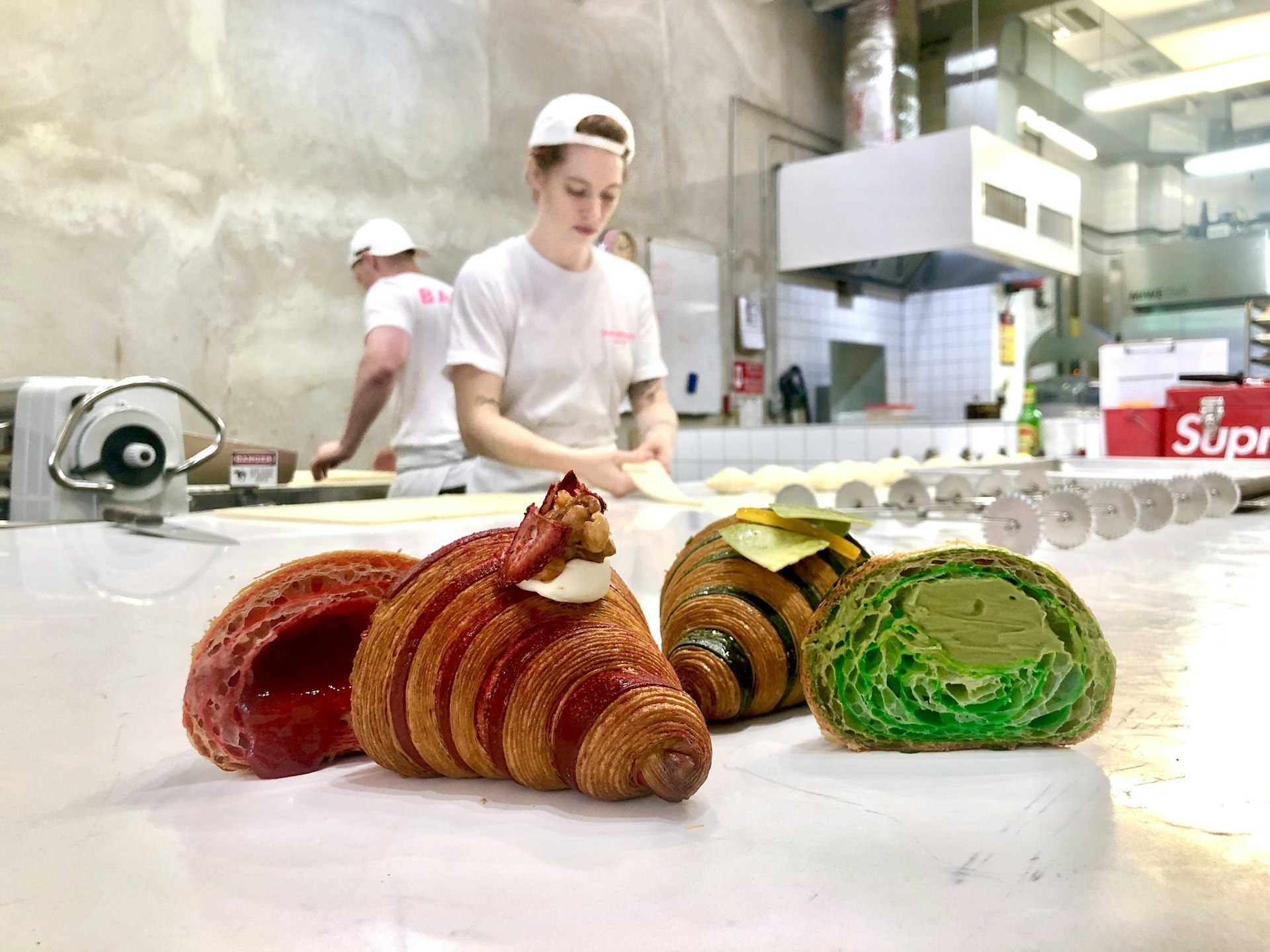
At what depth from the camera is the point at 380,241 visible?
9.11ft

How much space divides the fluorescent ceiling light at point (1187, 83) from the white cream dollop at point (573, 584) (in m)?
5.25

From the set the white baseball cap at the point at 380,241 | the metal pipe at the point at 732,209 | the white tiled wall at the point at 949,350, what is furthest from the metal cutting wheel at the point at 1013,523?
the white tiled wall at the point at 949,350

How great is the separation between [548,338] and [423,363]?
66cm

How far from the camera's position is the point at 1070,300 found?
560cm

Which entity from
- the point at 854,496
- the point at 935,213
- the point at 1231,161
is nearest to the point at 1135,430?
the point at 854,496

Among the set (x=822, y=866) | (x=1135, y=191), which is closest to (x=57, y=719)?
(x=822, y=866)

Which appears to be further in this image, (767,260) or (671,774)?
(767,260)

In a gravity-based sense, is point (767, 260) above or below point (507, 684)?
above

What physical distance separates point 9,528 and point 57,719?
1.22 m

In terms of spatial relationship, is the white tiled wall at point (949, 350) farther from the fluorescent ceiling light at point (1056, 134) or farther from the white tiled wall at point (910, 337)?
the fluorescent ceiling light at point (1056, 134)

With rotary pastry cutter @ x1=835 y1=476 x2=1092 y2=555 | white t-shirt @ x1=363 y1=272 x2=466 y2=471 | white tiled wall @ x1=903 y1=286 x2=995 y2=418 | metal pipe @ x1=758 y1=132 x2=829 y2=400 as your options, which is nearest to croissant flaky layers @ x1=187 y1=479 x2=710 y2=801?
rotary pastry cutter @ x1=835 y1=476 x2=1092 y2=555

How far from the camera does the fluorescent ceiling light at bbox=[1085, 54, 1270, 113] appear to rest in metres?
4.44

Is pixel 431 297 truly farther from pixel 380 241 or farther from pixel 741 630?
pixel 741 630

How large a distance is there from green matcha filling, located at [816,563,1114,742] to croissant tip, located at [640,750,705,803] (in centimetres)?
12
